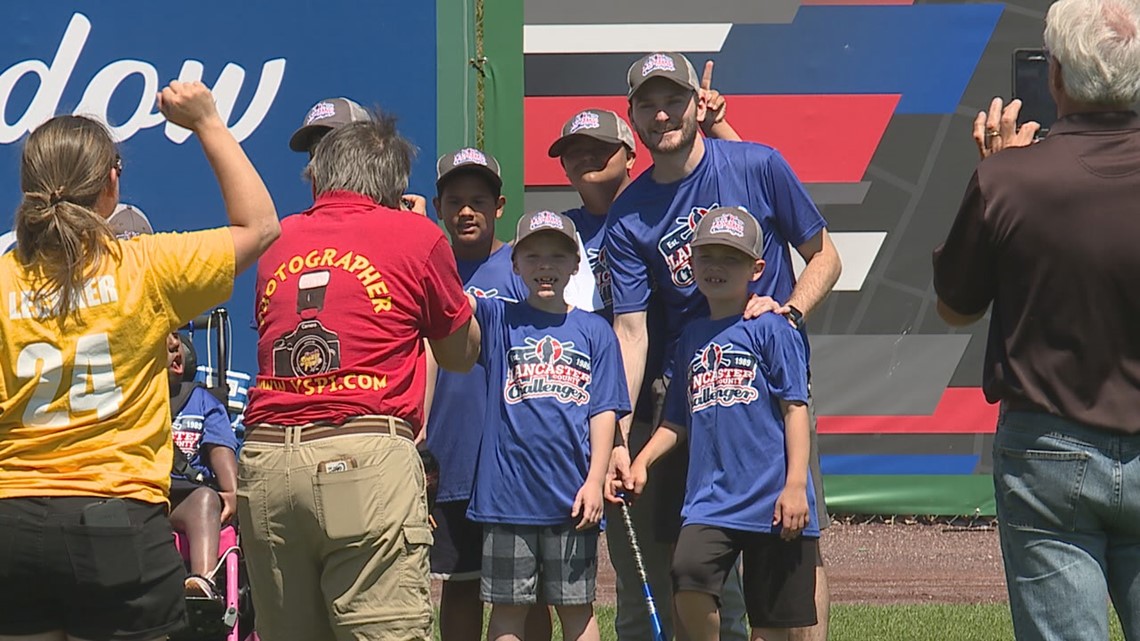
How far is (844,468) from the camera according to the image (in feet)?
27.5

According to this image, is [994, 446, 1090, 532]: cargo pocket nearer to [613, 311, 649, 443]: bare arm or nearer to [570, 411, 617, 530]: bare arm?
[570, 411, 617, 530]: bare arm

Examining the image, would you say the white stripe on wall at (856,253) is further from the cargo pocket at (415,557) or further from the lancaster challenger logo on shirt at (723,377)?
the cargo pocket at (415,557)

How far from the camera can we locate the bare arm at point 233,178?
3.58 meters

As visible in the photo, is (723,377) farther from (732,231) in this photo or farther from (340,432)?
(340,432)

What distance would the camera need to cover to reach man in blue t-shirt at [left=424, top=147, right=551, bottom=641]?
17.0ft

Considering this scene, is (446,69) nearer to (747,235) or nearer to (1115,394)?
(747,235)

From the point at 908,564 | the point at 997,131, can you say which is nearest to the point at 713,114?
the point at 997,131

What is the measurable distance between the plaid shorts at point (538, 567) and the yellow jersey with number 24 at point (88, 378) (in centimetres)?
154

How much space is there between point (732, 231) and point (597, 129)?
3.07 ft

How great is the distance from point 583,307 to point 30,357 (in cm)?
225

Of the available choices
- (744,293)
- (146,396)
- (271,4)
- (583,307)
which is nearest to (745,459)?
(744,293)

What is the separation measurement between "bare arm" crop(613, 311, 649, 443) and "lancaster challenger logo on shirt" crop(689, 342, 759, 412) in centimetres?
36

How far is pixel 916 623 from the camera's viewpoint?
6441 mm

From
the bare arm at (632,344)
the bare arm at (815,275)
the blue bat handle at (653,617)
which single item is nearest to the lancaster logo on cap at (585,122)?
the bare arm at (632,344)
